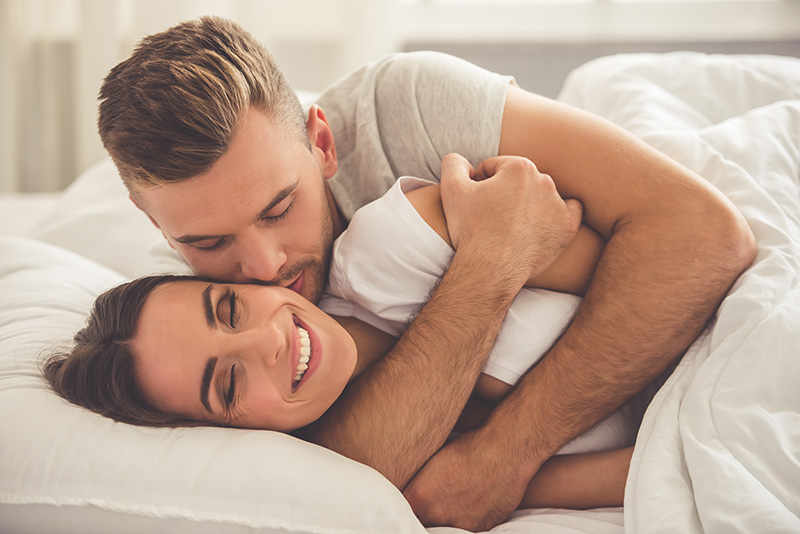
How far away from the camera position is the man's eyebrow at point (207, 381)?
1026mm

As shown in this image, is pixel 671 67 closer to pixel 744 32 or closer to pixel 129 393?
pixel 744 32

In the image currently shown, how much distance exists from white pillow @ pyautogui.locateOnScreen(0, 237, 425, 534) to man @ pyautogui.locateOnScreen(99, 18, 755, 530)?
0.51ft

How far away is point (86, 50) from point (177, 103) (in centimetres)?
223

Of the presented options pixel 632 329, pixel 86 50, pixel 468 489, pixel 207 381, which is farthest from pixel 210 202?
pixel 86 50

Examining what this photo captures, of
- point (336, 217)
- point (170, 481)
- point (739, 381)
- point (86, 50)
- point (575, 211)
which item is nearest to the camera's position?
point (170, 481)

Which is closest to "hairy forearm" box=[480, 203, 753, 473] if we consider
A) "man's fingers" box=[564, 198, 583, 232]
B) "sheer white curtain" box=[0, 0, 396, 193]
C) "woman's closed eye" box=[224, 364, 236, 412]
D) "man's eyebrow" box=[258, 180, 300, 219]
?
"man's fingers" box=[564, 198, 583, 232]

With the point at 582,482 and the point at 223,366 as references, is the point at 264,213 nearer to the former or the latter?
the point at 223,366

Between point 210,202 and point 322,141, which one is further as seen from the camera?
point 322,141

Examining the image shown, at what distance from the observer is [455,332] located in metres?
1.10

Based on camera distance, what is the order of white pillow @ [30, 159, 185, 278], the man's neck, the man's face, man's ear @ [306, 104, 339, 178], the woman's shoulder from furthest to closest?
white pillow @ [30, 159, 185, 278] → the man's neck → man's ear @ [306, 104, 339, 178] → the woman's shoulder → the man's face

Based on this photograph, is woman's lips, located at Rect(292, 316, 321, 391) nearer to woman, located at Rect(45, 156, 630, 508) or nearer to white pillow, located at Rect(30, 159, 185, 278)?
woman, located at Rect(45, 156, 630, 508)

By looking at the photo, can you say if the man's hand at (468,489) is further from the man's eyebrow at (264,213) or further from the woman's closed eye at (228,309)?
the man's eyebrow at (264,213)

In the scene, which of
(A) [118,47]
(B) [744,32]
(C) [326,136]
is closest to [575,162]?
(C) [326,136]

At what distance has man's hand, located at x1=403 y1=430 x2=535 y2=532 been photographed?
1056mm
